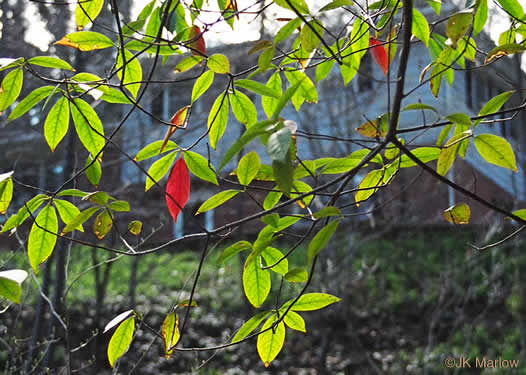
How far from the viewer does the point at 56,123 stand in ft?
3.74

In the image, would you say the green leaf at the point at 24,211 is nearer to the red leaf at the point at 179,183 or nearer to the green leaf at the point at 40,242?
the green leaf at the point at 40,242

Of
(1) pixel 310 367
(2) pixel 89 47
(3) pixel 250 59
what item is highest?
(3) pixel 250 59

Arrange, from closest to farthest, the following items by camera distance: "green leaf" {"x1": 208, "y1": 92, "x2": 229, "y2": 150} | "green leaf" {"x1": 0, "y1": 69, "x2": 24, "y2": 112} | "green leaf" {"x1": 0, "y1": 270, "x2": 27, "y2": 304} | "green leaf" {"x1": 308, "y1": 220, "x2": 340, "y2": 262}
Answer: "green leaf" {"x1": 0, "y1": 270, "x2": 27, "y2": 304}, "green leaf" {"x1": 308, "y1": 220, "x2": 340, "y2": 262}, "green leaf" {"x1": 0, "y1": 69, "x2": 24, "y2": 112}, "green leaf" {"x1": 208, "y1": 92, "x2": 229, "y2": 150}

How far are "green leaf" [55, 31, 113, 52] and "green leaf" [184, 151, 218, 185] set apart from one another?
0.25 meters

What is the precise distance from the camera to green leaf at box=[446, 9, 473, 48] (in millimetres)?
824

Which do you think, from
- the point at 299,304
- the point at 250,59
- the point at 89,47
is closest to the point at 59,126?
the point at 89,47

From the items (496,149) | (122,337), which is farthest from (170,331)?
(496,149)

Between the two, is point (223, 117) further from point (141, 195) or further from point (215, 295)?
point (215, 295)

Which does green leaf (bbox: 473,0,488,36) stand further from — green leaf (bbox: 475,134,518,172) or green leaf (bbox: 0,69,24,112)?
green leaf (bbox: 0,69,24,112)

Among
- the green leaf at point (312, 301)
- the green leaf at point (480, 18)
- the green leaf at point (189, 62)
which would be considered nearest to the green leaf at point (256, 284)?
the green leaf at point (312, 301)

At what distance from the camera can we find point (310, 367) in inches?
238

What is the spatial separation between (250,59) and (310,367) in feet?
10.3

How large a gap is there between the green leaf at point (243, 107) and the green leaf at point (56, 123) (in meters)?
0.32

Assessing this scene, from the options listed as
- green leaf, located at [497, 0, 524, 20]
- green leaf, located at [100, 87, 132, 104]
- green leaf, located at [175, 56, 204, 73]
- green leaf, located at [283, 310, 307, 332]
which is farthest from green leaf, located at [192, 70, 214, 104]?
green leaf, located at [497, 0, 524, 20]
